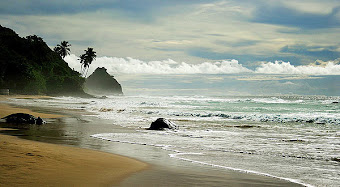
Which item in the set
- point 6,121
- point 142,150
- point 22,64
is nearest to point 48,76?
point 22,64

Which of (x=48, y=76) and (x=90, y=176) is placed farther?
(x=48, y=76)

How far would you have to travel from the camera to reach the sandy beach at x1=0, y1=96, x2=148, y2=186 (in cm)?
495

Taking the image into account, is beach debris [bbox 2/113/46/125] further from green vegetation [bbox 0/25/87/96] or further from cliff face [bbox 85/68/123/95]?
cliff face [bbox 85/68/123/95]

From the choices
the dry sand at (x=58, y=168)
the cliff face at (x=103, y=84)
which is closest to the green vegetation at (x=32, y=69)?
the dry sand at (x=58, y=168)

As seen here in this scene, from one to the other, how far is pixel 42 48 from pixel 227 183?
9718 cm

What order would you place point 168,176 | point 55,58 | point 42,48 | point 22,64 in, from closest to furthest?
point 168,176 < point 22,64 < point 42,48 < point 55,58

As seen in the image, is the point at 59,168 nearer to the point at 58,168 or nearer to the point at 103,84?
the point at 58,168

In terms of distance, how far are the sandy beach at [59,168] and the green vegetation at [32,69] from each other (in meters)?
74.7

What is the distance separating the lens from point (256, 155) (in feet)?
29.8

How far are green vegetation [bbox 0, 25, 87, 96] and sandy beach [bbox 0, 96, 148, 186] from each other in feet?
245

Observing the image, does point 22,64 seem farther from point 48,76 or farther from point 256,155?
point 256,155

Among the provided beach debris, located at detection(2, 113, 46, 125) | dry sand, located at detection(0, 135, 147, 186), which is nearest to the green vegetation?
beach debris, located at detection(2, 113, 46, 125)

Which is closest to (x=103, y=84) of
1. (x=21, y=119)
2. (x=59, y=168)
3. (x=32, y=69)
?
(x=32, y=69)

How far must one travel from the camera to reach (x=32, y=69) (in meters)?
80.1
